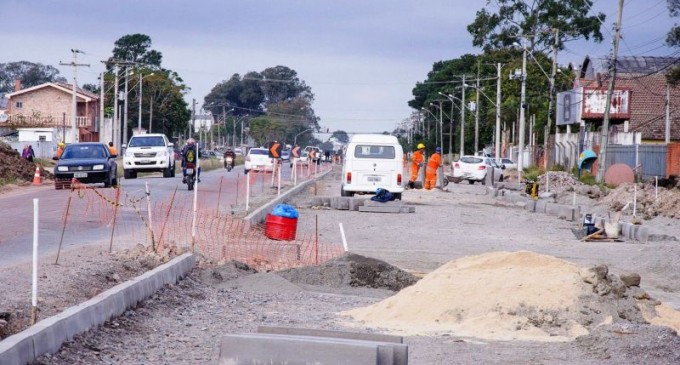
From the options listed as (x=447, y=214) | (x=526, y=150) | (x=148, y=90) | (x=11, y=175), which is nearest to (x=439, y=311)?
(x=447, y=214)

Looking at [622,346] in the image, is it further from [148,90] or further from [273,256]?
[148,90]

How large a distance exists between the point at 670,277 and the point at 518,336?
323 inches

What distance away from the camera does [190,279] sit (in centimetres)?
1415

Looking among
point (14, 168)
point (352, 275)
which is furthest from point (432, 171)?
point (352, 275)

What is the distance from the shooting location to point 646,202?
3616 centimetres

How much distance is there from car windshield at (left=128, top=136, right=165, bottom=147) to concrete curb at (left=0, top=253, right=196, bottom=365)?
3734cm

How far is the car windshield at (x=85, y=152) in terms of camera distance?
39344 millimetres

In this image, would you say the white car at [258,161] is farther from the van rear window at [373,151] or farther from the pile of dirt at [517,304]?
the pile of dirt at [517,304]

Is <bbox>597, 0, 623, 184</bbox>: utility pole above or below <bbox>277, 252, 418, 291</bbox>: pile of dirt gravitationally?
above

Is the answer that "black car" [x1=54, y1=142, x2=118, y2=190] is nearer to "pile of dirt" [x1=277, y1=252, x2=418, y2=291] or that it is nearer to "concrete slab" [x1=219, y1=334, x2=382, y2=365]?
"pile of dirt" [x1=277, y1=252, x2=418, y2=291]

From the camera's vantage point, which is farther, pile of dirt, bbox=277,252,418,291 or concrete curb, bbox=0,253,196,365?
pile of dirt, bbox=277,252,418,291

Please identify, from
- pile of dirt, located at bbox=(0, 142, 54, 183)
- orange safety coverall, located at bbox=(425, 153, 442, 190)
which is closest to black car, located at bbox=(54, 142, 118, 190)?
pile of dirt, located at bbox=(0, 142, 54, 183)

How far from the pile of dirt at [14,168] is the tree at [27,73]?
127 m

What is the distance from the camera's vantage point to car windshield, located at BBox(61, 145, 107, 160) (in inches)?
1549
